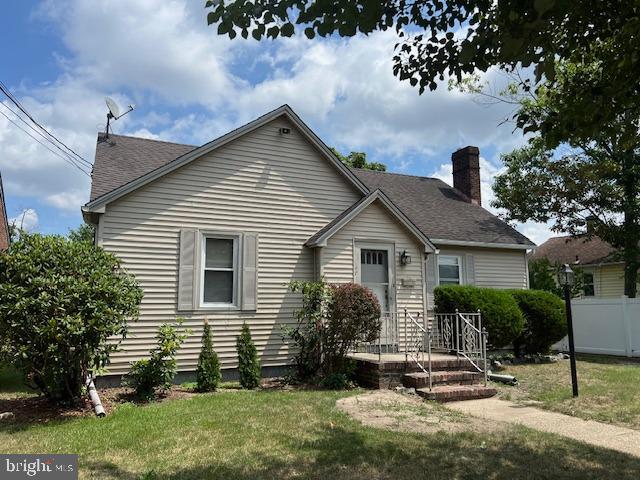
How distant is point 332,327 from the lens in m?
9.73

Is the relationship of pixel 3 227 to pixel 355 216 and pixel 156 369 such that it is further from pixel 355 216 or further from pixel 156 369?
pixel 355 216

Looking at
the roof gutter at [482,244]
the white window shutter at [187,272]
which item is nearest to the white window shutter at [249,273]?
the white window shutter at [187,272]

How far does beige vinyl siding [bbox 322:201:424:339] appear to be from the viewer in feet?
37.6

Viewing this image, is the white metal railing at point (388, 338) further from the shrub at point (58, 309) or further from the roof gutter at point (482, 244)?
the shrub at point (58, 309)

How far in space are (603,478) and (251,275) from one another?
24.6ft

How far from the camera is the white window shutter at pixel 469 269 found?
48.8ft

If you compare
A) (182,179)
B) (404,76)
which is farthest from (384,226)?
(404,76)

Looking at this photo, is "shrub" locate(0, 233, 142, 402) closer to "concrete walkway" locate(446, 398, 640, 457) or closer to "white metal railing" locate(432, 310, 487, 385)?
"concrete walkway" locate(446, 398, 640, 457)

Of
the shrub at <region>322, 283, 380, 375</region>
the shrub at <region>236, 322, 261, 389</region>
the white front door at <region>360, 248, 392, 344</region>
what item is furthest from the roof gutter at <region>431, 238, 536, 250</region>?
the shrub at <region>236, 322, 261, 389</region>

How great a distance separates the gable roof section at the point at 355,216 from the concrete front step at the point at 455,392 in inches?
152

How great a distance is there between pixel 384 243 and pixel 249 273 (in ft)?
10.8

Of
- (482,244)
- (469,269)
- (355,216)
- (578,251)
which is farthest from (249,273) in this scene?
(578,251)

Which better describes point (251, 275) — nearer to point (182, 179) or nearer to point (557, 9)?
point (182, 179)

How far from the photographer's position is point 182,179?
10.7 m
